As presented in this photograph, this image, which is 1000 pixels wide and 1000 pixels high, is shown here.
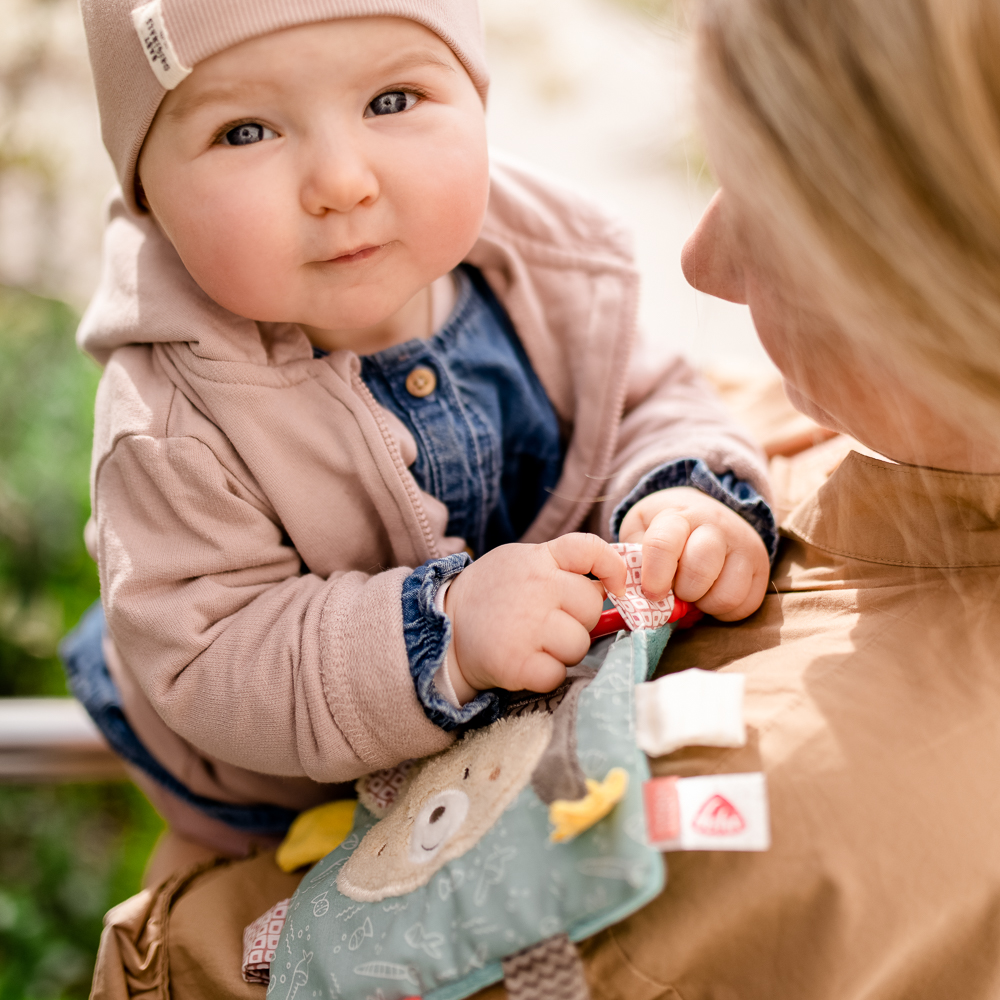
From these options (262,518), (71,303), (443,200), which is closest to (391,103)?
(443,200)

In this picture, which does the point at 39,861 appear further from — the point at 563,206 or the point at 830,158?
the point at 830,158

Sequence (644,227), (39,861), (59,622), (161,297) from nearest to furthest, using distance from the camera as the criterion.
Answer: (161,297)
(39,861)
(59,622)
(644,227)

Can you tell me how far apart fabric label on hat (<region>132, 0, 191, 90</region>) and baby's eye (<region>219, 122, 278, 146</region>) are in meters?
0.06

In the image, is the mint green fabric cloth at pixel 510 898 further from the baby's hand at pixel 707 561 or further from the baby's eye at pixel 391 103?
the baby's eye at pixel 391 103

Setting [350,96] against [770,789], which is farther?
[350,96]

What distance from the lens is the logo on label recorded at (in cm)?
67

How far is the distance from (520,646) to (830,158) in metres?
0.45

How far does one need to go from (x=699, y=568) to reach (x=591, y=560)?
11 cm

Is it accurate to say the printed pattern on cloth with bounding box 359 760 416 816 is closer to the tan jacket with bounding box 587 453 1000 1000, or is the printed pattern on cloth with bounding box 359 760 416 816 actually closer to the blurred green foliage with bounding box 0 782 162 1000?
the tan jacket with bounding box 587 453 1000 1000

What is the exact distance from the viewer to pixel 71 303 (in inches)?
98.4

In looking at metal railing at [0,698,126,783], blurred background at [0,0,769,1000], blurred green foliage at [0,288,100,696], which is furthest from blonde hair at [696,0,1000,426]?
blurred green foliage at [0,288,100,696]

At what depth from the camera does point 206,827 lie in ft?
4.01

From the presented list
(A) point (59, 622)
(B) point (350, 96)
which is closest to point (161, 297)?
(B) point (350, 96)

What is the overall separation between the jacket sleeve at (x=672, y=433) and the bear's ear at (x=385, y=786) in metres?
0.37
